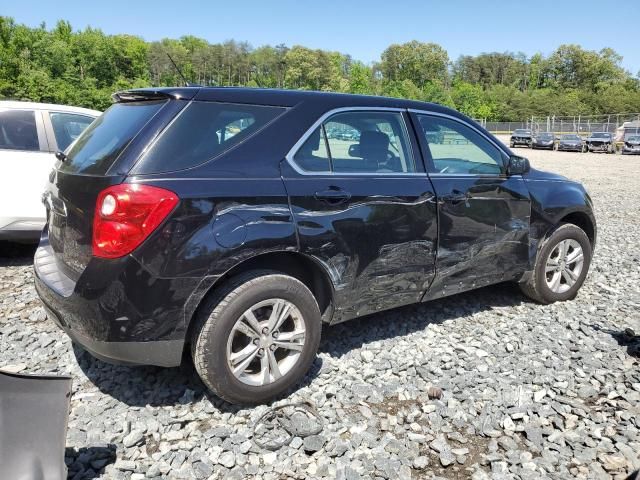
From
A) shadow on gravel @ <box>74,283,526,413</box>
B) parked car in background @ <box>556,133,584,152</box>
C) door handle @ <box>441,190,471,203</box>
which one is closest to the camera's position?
shadow on gravel @ <box>74,283,526,413</box>

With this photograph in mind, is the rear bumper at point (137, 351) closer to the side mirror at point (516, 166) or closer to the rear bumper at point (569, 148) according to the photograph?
the side mirror at point (516, 166)

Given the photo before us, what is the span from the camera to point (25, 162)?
5.53 metres

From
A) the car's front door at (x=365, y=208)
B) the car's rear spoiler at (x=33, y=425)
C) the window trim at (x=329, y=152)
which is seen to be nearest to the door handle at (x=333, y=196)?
the car's front door at (x=365, y=208)

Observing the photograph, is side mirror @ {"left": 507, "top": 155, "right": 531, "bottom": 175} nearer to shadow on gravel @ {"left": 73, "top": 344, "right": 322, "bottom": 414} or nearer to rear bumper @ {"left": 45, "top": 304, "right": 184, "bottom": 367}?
shadow on gravel @ {"left": 73, "top": 344, "right": 322, "bottom": 414}

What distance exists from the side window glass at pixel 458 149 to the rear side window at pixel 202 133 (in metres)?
1.33

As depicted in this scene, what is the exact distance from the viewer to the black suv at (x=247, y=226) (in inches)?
104

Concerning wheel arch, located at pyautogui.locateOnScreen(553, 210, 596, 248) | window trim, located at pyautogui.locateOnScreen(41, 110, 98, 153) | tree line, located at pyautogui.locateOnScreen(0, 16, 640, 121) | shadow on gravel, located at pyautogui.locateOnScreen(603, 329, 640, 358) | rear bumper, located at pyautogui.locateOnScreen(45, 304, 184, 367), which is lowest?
shadow on gravel, located at pyautogui.locateOnScreen(603, 329, 640, 358)

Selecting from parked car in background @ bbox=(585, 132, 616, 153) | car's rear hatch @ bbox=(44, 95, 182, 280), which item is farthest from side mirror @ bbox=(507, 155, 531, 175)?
parked car in background @ bbox=(585, 132, 616, 153)

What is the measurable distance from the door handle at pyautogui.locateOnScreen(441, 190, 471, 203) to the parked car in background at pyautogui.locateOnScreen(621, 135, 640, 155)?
1512 inches

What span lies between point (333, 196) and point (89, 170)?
4.61ft

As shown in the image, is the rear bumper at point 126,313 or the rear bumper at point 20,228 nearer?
the rear bumper at point 126,313

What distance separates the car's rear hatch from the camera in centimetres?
272

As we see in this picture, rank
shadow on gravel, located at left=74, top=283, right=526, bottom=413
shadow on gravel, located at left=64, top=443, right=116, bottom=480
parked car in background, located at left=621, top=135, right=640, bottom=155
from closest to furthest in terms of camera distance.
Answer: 1. shadow on gravel, located at left=64, top=443, right=116, bottom=480
2. shadow on gravel, located at left=74, top=283, right=526, bottom=413
3. parked car in background, located at left=621, top=135, right=640, bottom=155

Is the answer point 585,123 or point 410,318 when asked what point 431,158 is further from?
point 585,123
